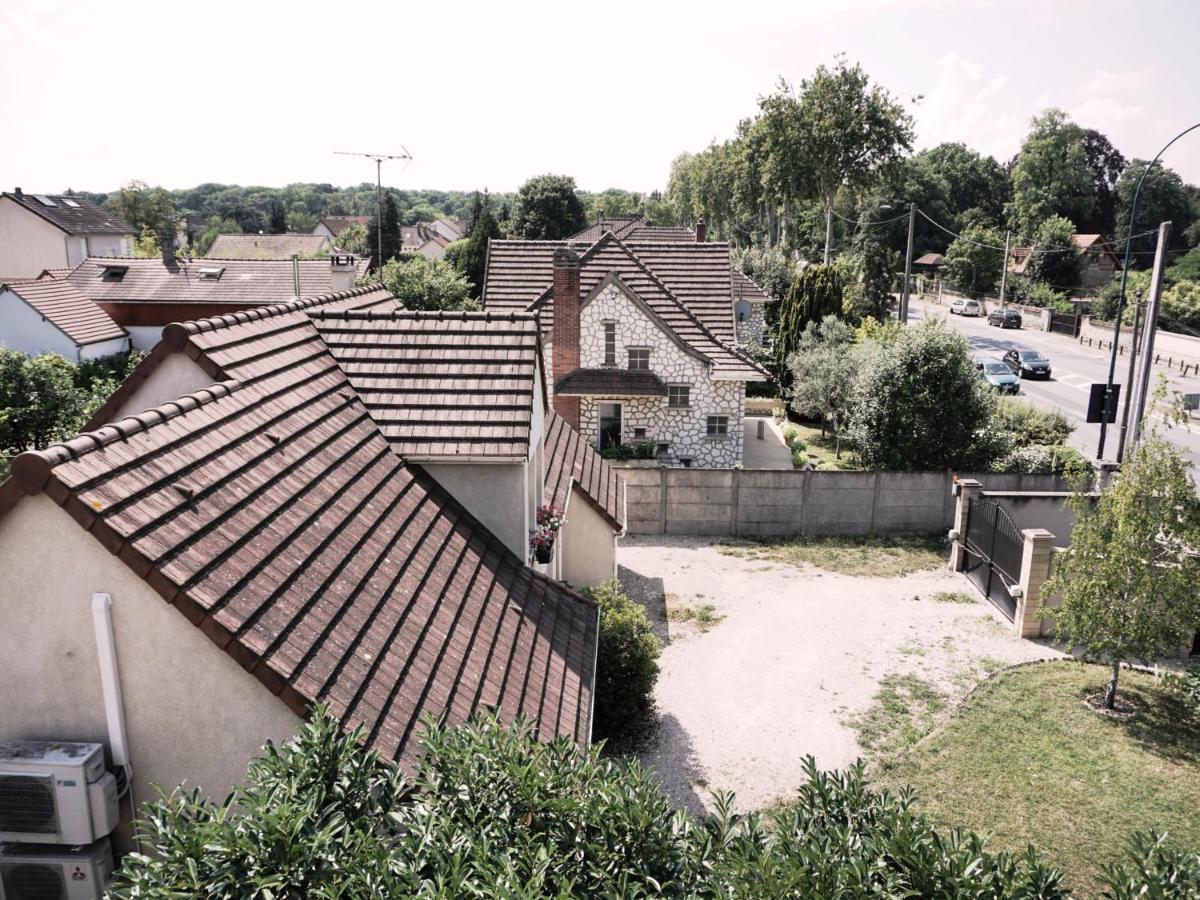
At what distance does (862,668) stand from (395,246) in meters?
84.1

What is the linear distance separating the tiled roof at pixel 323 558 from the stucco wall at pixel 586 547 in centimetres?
529

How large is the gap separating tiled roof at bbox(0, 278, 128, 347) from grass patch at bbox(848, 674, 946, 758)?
3442 cm

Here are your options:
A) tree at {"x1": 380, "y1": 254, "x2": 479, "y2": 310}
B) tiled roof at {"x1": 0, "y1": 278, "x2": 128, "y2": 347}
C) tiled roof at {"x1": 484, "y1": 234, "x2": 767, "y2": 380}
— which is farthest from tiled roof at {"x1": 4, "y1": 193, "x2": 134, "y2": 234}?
tiled roof at {"x1": 484, "y1": 234, "x2": 767, "y2": 380}

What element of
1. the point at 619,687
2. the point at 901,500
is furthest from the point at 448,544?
the point at 901,500

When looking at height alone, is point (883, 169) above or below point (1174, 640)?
above

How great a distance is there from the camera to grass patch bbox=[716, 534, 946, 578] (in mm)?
19469

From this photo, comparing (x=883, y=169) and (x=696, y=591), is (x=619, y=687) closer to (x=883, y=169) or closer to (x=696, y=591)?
(x=696, y=591)

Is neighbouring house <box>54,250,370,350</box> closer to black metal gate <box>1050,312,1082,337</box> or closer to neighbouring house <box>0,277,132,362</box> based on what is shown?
neighbouring house <box>0,277,132,362</box>

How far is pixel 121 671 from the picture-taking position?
18.2ft

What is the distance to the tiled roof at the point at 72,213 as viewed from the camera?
188 ft

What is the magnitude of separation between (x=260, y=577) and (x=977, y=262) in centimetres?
7876

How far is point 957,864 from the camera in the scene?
4.47m

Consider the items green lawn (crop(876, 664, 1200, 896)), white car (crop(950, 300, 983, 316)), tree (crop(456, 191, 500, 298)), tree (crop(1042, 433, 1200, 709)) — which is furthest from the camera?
white car (crop(950, 300, 983, 316))

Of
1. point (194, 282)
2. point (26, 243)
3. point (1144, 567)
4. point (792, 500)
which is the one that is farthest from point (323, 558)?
point (26, 243)
